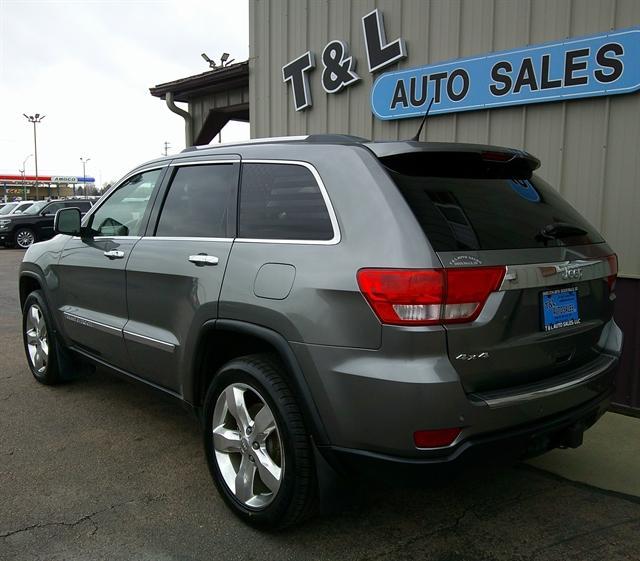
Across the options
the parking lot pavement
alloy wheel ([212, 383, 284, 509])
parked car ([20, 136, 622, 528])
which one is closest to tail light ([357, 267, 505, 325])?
parked car ([20, 136, 622, 528])

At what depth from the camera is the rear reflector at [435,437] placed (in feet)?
7.30

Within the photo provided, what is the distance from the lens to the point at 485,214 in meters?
2.53

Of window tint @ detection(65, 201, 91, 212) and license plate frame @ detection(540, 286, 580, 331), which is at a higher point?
window tint @ detection(65, 201, 91, 212)

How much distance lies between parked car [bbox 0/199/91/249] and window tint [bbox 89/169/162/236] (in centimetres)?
1753

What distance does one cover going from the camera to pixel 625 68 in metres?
4.31

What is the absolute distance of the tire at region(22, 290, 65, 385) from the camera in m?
4.75

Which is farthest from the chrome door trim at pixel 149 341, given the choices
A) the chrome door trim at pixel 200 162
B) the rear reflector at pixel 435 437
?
the rear reflector at pixel 435 437

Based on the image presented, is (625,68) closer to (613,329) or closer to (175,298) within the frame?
(613,329)

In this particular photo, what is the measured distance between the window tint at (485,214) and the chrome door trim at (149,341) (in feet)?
5.21

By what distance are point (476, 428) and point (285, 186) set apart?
1394 mm

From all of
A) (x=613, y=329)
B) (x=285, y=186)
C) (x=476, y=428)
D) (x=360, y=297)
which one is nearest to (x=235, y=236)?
(x=285, y=186)

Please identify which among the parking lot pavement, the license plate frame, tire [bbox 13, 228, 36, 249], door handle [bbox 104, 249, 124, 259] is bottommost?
the parking lot pavement

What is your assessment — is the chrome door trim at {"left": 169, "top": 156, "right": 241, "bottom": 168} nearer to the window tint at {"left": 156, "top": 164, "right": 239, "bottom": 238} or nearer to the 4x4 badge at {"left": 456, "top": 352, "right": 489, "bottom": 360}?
the window tint at {"left": 156, "top": 164, "right": 239, "bottom": 238}

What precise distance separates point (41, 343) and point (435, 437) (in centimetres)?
386
